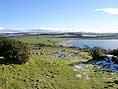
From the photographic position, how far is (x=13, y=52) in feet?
111

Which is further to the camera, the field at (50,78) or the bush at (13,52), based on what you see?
the bush at (13,52)

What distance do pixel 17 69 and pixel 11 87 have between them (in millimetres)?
6648

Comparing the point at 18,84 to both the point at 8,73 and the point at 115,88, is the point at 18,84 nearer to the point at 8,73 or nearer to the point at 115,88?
the point at 8,73

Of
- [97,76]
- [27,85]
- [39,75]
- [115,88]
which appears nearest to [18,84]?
[27,85]

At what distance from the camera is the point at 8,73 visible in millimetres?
28297

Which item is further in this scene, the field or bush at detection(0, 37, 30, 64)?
bush at detection(0, 37, 30, 64)

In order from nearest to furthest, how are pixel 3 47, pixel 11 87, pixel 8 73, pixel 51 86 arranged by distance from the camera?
1. pixel 11 87
2. pixel 51 86
3. pixel 8 73
4. pixel 3 47

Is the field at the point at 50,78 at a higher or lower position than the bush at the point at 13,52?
lower

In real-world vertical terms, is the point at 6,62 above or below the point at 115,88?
above

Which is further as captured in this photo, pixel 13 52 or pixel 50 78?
pixel 13 52

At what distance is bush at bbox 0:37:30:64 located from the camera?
A: 109 feet

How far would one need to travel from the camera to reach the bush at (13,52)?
33.2 metres

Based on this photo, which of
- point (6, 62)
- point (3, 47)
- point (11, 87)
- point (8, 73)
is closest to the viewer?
point (11, 87)

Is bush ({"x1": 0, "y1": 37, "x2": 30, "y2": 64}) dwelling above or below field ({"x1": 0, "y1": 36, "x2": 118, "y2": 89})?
above
